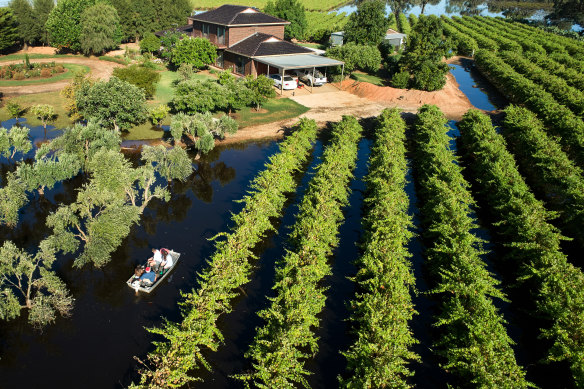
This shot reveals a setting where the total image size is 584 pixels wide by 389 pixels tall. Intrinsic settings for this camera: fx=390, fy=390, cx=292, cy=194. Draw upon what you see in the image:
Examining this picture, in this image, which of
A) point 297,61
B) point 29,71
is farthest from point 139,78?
point 29,71

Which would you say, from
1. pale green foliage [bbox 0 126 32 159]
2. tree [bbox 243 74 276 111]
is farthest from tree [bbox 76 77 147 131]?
tree [bbox 243 74 276 111]

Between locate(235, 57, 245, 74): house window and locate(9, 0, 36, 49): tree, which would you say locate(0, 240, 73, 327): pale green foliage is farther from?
locate(9, 0, 36, 49): tree

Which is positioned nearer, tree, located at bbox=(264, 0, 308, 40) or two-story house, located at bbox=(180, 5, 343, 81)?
two-story house, located at bbox=(180, 5, 343, 81)

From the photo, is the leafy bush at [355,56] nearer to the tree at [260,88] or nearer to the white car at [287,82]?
the white car at [287,82]

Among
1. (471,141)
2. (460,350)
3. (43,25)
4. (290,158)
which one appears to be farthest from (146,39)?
(460,350)

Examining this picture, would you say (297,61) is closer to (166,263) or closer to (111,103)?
(111,103)

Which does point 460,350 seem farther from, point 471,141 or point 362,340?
point 471,141

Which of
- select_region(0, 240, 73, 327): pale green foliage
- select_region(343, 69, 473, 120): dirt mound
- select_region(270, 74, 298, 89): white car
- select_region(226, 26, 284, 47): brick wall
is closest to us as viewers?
select_region(0, 240, 73, 327): pale green foliage
